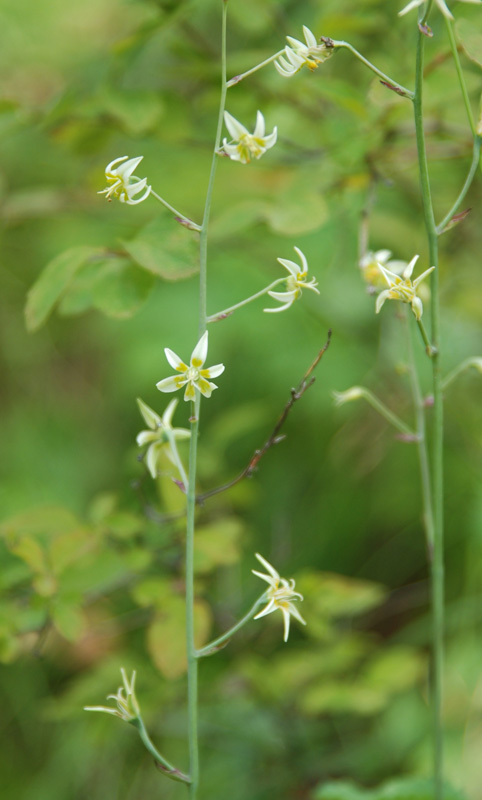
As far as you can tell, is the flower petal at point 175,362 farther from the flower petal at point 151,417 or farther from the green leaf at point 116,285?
the green leaf at point 116,285

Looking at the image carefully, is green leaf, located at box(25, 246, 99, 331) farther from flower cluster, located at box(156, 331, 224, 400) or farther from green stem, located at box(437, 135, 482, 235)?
green stem, located at box(437, 135, 482, 235)

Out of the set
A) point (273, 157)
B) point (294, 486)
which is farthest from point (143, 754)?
point (273, 157)

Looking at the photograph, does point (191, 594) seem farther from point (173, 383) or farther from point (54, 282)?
point (54, 282)

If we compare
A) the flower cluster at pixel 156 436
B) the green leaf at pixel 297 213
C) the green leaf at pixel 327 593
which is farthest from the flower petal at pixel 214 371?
the green leaf at pixel 327 593

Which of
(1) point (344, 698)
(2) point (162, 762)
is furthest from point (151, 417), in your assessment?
(1) point (344, 698)

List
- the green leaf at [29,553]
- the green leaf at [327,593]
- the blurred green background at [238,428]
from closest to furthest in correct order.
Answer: the green leaf at [29,553], the blurred green background at [238,428], the green leaf at [327,593]

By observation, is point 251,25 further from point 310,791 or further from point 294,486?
point 310,791
